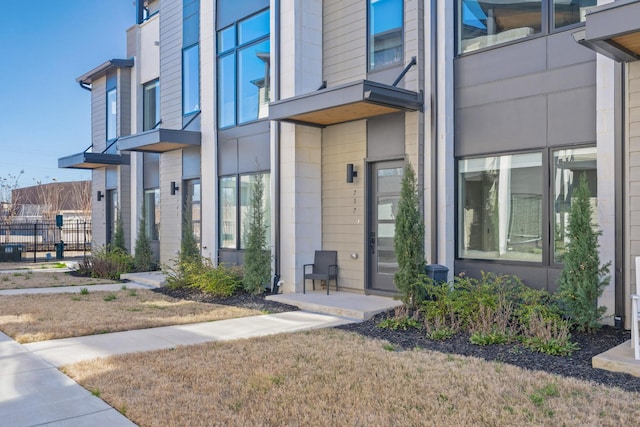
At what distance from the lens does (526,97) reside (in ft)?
24.9

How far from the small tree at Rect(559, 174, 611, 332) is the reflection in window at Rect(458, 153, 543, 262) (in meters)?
1.13

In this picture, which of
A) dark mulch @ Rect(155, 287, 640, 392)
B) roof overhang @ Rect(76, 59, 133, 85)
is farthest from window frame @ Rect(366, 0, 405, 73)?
roof overhang @ Rect(76, 59, 133, 85)

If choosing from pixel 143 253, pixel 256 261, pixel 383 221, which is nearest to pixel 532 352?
pixel 383 221

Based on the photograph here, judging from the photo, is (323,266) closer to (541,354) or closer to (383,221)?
(383,221)

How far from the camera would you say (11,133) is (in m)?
40.0

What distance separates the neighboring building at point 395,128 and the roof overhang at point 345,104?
30 mm

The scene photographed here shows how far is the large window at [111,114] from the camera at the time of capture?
57.8 ft

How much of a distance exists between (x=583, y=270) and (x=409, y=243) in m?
2.31

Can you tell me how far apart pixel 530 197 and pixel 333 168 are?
380cm

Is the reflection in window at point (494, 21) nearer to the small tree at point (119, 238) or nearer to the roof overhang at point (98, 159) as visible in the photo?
the small tree at point (119, 238)

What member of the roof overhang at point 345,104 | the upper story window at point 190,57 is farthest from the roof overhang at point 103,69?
the roof overhang at point 345,104

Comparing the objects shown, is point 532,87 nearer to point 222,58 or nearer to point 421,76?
point 421,76

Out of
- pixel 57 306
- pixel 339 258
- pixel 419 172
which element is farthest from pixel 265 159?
pixel 57 306

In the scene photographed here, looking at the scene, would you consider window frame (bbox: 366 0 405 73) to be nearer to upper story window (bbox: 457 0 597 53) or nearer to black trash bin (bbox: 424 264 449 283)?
upper story window (bbox: 457 0 597 53)
